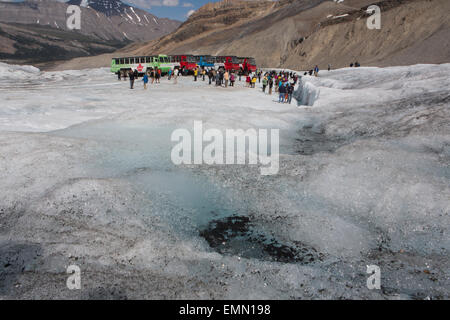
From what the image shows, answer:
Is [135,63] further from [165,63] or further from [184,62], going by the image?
[184,62]

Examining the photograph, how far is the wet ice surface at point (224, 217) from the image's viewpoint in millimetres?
4180

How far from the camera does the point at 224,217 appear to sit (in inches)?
249

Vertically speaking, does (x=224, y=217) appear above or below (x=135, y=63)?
below

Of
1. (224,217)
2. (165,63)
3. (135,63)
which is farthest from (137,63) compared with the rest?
(224,217)

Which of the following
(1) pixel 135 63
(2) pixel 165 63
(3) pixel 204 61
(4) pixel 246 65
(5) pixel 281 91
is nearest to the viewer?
(5) pixel 281 91

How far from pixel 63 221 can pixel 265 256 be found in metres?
3.74

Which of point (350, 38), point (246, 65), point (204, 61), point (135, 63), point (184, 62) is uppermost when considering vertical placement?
point (350, 38)

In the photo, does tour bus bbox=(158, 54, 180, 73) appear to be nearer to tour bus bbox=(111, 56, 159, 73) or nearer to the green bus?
the green bus

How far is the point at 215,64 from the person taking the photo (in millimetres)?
48156

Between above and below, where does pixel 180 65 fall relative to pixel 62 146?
above

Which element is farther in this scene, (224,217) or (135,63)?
(135,63)

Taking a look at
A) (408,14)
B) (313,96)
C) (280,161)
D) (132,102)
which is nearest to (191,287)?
(280,161)

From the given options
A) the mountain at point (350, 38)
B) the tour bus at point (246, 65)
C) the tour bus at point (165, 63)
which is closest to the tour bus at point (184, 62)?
the tour bus at point (165, 63)
